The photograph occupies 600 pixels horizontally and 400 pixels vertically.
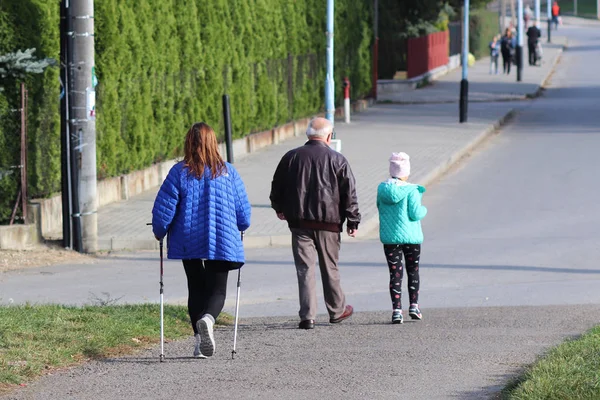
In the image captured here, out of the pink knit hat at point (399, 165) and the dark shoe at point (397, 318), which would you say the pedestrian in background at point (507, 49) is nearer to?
the pink knit hat at point (399, 165)

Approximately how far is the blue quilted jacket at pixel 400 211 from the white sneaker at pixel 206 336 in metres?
2.12

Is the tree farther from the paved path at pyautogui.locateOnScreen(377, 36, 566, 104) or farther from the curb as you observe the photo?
the paved path at pyautogui.locateOnScreen(377, 36, 566, 104)

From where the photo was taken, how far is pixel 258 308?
11180 millimetres

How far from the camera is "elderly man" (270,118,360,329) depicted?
377 inches

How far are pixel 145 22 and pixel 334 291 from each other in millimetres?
9280

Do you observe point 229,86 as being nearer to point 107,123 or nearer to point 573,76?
point 107,123

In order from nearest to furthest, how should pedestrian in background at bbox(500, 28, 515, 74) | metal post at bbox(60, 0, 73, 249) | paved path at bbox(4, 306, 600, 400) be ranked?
paved path at bbox(4, 306, 600, 400) < metal post at bbox(60, 0, 73, 249) < pedestrian in background at bbox(500, 28, 515, 74)

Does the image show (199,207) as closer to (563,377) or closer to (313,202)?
(313,202)

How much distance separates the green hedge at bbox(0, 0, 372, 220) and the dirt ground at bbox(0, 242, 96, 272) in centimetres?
61

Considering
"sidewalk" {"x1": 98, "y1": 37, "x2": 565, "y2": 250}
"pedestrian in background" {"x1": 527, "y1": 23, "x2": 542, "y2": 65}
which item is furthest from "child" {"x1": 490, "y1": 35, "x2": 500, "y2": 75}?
"sidewalk" {"x1": 98, "y1": 37, "x2": 565, "y2": 250}

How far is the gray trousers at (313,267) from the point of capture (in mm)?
9617

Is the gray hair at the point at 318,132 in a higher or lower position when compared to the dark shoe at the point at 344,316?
higher

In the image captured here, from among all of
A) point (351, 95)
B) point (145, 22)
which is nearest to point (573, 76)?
point (351, 95)

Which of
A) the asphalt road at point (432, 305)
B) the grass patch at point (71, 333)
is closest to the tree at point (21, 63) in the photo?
the asphalt road at point (432, 305)
